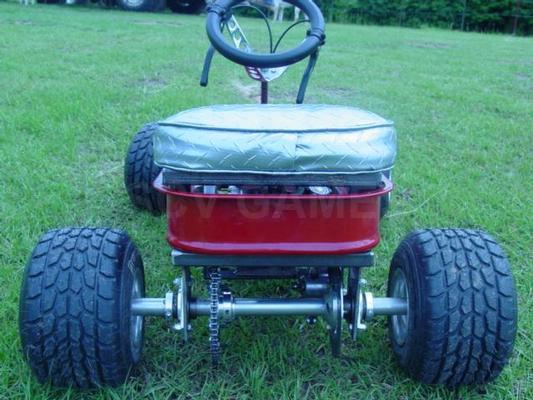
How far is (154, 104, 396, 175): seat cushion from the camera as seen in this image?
131 centimetres

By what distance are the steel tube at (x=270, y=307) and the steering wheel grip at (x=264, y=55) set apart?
68 centimetres

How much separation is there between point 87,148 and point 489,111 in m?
3.44

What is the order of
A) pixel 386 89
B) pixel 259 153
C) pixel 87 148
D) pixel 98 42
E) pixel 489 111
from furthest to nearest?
pixel 98 42, pixel 386 89, pixel 489 111, pixel 87 148, pixel 259 153

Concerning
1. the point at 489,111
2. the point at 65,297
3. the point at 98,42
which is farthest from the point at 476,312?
the point at 98,42

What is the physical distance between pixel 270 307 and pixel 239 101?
350 centimetres

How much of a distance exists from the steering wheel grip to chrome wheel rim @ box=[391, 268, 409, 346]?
713 millimetres

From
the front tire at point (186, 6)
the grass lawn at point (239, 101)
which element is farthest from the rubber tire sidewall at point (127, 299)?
the front tire at point (186, 6)

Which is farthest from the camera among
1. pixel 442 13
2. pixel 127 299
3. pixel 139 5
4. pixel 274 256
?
pixel 442 13

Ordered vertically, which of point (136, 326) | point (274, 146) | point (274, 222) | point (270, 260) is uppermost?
point (274, 146)

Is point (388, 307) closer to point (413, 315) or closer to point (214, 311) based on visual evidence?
point (413, 315)

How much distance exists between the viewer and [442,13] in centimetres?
1912

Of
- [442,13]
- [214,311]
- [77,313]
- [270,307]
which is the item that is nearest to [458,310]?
[270,307]

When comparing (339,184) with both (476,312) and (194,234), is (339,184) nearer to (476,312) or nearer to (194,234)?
(194,234)

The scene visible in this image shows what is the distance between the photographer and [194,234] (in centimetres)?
138
